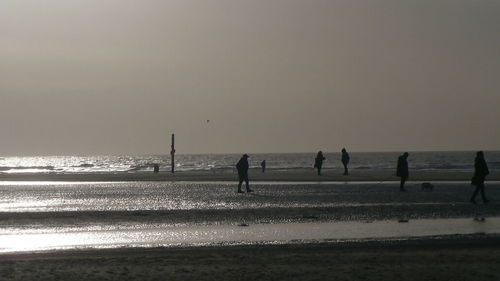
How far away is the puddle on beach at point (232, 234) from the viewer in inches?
666

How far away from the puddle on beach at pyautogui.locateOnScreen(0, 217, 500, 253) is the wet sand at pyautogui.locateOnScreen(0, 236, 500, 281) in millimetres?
1244

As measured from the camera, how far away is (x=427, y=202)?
27312 mm

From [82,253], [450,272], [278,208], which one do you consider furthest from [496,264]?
[278,208]

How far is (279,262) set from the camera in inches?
549

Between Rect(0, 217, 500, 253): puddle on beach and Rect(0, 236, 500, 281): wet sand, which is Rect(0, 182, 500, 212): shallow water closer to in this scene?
Rect(0, 217, 500, 253): puddle on beach

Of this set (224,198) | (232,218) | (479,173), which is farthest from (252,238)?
(224,198)

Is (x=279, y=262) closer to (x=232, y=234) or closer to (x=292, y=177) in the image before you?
(x=232, y=234)

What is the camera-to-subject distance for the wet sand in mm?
12594

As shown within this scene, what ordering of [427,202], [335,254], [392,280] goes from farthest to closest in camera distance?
1. [427,202]
2. [335,254]
3. [392,280]

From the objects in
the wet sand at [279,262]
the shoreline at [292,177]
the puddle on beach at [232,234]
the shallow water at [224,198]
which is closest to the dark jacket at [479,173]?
the shallow water at [224,198]

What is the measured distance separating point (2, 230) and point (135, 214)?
480 centimetres

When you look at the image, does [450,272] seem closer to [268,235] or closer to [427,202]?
[268,235]

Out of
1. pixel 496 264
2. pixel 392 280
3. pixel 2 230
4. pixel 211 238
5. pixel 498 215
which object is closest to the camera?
pixel 392 280

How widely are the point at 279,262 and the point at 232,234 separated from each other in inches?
184
